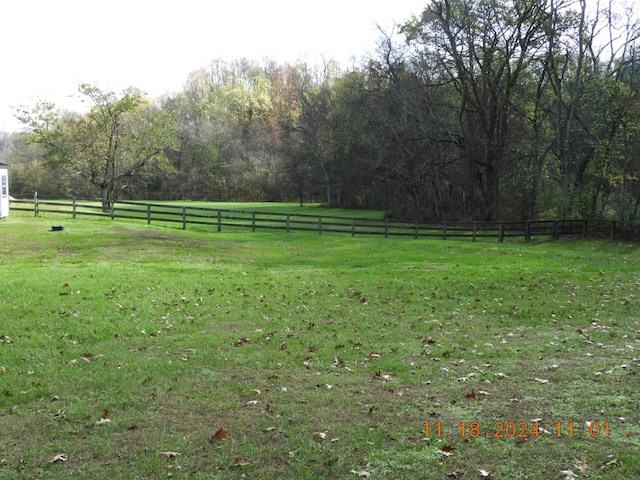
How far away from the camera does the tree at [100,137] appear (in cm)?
4322

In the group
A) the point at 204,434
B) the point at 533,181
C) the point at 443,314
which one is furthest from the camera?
the point at 533,181

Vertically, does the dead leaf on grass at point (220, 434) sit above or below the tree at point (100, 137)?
below

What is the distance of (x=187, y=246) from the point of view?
24609 millimetres

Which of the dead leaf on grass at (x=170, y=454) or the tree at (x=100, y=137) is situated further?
the tree at (x=100, y=137)

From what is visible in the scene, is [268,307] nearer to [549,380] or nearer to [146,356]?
[146,356]

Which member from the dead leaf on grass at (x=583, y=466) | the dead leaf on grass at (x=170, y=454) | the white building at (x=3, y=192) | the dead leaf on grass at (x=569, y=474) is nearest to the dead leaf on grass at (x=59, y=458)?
the dead leaf on grass at (x=170, y=454)

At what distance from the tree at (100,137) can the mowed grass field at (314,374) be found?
94.7 feet

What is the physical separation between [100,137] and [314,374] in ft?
137

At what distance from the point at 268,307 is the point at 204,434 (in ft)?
21.1

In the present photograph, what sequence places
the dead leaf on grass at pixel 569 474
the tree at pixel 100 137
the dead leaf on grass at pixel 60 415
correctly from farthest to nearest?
the tree at pixel 100 137 < the dead leaf on grass at pixel 60 415 < the dead leaf on grass at pixel 569 474

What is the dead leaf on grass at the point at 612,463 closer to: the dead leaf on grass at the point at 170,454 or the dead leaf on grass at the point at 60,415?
the dead leaf on grass at the point at 170,454

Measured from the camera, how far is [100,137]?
44188mm

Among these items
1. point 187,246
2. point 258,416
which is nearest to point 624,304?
point 258,416

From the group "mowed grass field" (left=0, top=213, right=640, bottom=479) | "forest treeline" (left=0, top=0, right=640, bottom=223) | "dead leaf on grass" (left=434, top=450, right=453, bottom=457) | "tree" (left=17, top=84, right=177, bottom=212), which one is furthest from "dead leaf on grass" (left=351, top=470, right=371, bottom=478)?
"tree" (left=17, top=84, right=177, bottom=212)
